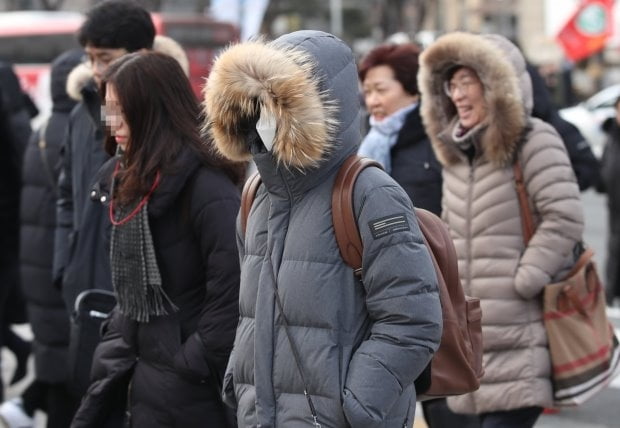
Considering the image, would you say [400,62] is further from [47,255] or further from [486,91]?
[47,255]

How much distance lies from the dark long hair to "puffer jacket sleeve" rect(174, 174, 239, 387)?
14 cm

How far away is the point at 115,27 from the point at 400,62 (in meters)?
1.47

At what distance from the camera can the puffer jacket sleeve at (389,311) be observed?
283 centimetres

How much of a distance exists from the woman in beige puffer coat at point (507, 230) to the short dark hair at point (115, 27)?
1.34 meters

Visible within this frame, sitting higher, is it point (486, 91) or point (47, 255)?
point (486, 91)

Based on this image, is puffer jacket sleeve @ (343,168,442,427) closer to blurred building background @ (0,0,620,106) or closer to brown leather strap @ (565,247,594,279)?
brown leather strap @ (565,247,594,279)

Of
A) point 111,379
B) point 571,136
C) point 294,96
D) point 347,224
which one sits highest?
point 294,96

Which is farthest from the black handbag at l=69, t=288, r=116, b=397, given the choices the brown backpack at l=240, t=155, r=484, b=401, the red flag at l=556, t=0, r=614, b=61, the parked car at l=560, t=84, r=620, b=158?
the parked car at l=560, t=84, r=620, b=158

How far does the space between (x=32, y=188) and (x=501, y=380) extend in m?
2.46

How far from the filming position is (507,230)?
4.59 m

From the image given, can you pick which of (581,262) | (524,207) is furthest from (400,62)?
(581,262)

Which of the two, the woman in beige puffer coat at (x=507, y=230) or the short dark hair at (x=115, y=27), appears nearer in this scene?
the woman in beige puffer coat at (x=507, y=230)

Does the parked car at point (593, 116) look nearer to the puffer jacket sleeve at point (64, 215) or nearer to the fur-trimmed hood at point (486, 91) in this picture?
the fur-trimmed hood at point (486, 91)

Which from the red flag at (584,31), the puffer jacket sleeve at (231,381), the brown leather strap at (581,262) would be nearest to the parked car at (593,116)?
the red flag at (584,31)
